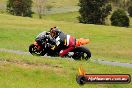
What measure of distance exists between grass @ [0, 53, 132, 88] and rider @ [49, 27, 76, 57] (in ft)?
12.2

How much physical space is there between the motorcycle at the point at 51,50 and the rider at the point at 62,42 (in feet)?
0.65

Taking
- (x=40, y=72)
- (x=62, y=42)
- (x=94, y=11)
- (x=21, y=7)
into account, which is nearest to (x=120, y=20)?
(x=94, y=11)

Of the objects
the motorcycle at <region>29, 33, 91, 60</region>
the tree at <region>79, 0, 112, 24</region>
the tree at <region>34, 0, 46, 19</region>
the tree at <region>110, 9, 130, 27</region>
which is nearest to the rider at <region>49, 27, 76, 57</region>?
the motorcycle at <region>29, 33, 91, 60</region>

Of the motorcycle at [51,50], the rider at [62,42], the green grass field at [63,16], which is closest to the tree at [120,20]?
the green grass field at [63,16]

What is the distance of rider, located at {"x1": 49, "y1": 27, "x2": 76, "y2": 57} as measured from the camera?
21.0 metres

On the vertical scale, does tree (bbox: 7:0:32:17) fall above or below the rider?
below

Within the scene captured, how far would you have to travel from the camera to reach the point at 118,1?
117m

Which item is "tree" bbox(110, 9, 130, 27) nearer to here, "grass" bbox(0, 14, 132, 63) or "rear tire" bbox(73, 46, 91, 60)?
"grass" bbox(0, 14, 132, 63)

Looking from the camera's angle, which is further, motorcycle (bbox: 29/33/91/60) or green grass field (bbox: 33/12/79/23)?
green grass field (bbox: 33/12/79/23)

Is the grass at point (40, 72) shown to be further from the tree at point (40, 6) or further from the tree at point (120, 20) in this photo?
the tree at point (40, 6)

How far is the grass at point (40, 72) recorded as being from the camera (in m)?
13.3

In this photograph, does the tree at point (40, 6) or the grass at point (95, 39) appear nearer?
the grass at point (95, 39)

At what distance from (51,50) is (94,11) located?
73948 mm

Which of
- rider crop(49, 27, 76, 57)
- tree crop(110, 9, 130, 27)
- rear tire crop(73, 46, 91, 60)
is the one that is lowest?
tree crop(110, 9, 130, 27)
